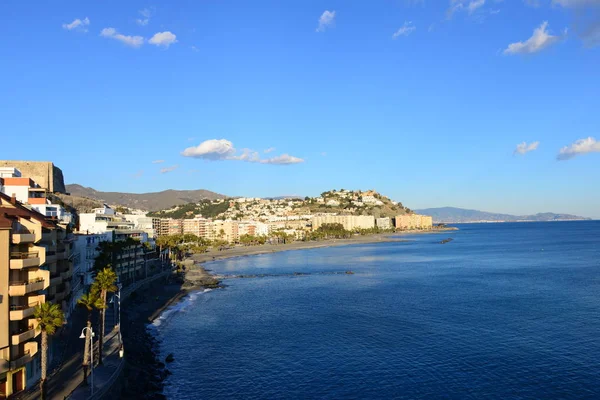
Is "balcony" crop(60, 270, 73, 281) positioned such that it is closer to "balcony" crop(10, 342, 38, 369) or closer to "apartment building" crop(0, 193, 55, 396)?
"apartment building" crop(0, 193, 55, 396)

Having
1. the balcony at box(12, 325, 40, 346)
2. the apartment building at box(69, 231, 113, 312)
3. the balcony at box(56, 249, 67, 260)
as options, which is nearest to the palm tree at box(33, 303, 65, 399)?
the balcony at box(12, 325, 40, 346)

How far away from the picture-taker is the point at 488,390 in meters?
37.1

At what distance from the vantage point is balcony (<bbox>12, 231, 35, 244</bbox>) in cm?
2894

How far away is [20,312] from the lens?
2844cm

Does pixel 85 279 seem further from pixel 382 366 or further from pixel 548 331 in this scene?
pixel 548 331

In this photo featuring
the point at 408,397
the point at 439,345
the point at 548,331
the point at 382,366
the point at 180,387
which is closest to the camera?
the point at 408,397

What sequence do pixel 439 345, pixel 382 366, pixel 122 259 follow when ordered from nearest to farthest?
1. pixel 382 366
2. pixel 439 345
3. pixel 122 259

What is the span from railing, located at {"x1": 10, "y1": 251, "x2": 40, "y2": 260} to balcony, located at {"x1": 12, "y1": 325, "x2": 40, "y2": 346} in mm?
4179

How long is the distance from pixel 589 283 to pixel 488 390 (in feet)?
195

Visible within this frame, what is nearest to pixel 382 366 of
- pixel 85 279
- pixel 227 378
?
pixel 227 378

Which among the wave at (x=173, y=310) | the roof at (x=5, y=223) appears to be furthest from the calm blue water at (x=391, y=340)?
the roof at (x=5, y=223)

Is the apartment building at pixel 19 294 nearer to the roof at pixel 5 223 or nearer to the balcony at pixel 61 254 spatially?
the roof at pixel 5 223

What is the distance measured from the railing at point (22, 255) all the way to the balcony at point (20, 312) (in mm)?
2835

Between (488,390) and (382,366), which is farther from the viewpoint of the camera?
(382,366)
